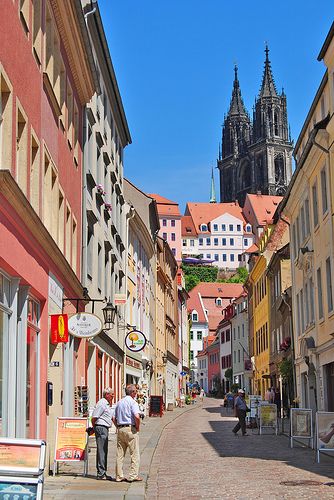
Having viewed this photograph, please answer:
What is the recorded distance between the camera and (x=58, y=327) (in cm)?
1627

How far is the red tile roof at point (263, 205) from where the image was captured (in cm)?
17050

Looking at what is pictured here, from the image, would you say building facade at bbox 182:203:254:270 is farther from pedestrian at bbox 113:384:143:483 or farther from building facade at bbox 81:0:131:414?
pedestrian at bbox 113:384:143:483

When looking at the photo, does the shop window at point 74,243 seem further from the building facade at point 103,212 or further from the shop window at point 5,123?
the shop window at point 5,123

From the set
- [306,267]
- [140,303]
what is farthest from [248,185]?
[306,267]

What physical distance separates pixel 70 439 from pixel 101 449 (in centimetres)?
61

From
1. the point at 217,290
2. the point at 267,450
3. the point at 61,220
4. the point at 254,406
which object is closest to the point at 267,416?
the point at 254,406

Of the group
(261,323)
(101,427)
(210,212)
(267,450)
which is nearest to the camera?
(101,427)

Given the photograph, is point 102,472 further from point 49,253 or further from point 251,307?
point 251,307

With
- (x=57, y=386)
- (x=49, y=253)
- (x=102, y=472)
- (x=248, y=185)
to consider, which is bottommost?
(x=102, y=472)

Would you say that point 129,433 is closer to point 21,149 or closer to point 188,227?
point 21,149

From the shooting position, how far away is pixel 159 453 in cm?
2212

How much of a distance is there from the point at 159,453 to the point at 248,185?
172 metres

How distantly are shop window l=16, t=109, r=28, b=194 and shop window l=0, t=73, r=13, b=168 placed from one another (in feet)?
2.90

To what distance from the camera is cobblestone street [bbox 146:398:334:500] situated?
13.3m
